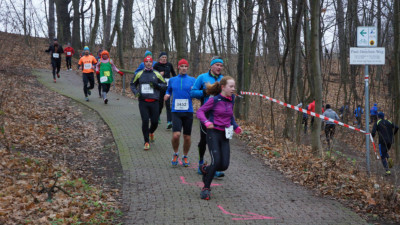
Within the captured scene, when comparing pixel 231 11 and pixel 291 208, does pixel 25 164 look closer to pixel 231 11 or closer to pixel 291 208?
pixel 291 208

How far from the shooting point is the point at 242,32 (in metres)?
14.5

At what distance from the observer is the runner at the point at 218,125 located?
6.20 metres

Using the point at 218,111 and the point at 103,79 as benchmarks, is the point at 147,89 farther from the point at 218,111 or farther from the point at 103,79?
the point at 103,79

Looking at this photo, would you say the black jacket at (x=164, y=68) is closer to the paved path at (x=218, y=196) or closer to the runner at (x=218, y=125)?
the paved path at (x=218, y=196)

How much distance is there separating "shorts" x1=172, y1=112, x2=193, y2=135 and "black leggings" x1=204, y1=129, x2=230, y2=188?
1.68 meters

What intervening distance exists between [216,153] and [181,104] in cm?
202

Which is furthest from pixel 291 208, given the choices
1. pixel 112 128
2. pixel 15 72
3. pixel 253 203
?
pixel 15 72

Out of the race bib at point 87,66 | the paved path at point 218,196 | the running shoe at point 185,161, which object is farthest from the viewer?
the race bib at point 87,66

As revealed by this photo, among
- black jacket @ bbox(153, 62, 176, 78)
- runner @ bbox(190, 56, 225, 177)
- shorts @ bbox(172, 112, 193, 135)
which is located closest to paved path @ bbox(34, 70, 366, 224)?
runner @ bbox(190, 56, 225, 177)

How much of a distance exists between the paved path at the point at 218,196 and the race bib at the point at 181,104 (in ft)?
3.90

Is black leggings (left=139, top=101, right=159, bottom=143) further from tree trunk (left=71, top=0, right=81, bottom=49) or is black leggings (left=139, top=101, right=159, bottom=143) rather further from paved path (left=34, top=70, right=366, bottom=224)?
tree trunk (left=71, top=0, right=81, bottom=49)

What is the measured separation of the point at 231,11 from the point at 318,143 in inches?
406

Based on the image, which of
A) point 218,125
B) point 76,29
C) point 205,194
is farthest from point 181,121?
point 76,29

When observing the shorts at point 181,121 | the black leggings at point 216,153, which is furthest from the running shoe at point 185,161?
the black leggings at point 216,153
